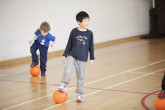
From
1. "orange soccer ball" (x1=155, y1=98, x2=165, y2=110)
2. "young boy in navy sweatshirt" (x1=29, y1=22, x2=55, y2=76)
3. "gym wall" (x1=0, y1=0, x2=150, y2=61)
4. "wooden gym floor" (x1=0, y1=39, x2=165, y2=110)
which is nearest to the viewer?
"orange soccer ball" (x1=155, y1=98, x2=165, y2=110)

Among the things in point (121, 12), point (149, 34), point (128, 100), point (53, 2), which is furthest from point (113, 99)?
point (149, 34)

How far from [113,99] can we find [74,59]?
2.82 feet

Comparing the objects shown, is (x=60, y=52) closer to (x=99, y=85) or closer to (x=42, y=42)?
(x=42, y=42)

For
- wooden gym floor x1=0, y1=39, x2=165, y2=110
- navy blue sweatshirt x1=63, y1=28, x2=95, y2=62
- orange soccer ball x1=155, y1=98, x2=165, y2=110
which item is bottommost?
wooden gym floor x1=0, y1=39, x2=165, y2=110

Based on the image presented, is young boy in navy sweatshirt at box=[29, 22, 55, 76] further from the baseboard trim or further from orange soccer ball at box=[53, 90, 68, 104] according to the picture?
orange soccer ball at box=[53, 90, 68, 104]

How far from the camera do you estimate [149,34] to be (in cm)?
1480

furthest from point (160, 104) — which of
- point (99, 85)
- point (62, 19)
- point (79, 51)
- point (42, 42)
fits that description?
point (62, 19)

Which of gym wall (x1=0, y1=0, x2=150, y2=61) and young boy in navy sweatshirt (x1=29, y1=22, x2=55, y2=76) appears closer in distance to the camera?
Result: young boy in navy sweatshirt (x1=29, y1=22, x2=55, y2=76)

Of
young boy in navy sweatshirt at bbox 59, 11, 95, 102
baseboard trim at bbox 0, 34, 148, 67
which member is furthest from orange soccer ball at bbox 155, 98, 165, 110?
baseboard trim at bbox 0, 34, 148, 67

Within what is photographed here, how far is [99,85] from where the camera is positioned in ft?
18.9

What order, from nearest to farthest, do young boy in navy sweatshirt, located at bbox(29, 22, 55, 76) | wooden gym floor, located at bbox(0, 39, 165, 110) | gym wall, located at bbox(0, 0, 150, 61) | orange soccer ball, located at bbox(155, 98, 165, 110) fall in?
1. orange soccer ball, located at bbox(155, 98, 165, 110)
2. wooden gym floor, located at bbox(0, 39, 165, 110)
3. young boy in navy sweatshirt, located at bbox(29, 22, 55, 76)
4. gym wall, located at bbox(0, 0, 150, 61)

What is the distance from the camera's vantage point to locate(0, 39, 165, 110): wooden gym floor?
4.59 m

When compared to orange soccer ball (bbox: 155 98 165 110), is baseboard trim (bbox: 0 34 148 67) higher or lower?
lower

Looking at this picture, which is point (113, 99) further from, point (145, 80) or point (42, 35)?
point (42, 35)
